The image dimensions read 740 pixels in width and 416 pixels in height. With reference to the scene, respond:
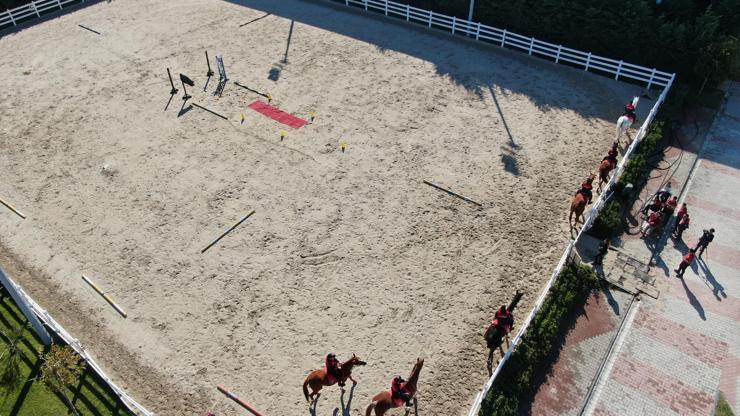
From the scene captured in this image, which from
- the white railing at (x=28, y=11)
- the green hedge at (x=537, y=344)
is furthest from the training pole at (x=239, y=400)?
the white railing at (x=28, y=11)

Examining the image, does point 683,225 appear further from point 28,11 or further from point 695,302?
point 28,11

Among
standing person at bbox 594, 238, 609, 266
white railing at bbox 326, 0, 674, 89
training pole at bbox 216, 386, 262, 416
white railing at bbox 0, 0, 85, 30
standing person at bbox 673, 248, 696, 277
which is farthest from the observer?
white railing at bbox 0, 0, 85, 30

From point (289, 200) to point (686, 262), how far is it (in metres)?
12.2

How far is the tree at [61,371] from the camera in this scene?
400 inches

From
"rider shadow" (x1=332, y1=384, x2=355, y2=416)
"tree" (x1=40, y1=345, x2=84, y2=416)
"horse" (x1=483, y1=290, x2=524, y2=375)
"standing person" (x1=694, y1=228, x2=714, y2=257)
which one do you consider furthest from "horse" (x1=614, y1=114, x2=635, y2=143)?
"tree" (x1=40, y1=345, x2=84, y2=416)

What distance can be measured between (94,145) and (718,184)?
2337 cm

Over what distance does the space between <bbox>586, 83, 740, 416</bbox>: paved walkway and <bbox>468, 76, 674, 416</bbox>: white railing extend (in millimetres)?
1509

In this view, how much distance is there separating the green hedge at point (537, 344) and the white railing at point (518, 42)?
1249cm

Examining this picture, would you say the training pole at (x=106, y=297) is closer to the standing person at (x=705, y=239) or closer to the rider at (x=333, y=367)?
the rider at (x=333, y=367)

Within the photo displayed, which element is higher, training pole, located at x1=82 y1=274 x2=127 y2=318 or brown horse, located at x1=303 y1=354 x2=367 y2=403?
brown horse, located at x1=303 y1=354 x2=367 y2=403

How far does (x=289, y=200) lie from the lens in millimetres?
16609

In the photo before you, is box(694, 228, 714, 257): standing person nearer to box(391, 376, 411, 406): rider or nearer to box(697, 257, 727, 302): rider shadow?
box(697, 257, 727, 302): rider shadow

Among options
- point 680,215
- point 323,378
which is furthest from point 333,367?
point 680,215

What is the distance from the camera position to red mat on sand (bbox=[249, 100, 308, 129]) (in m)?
20.1
